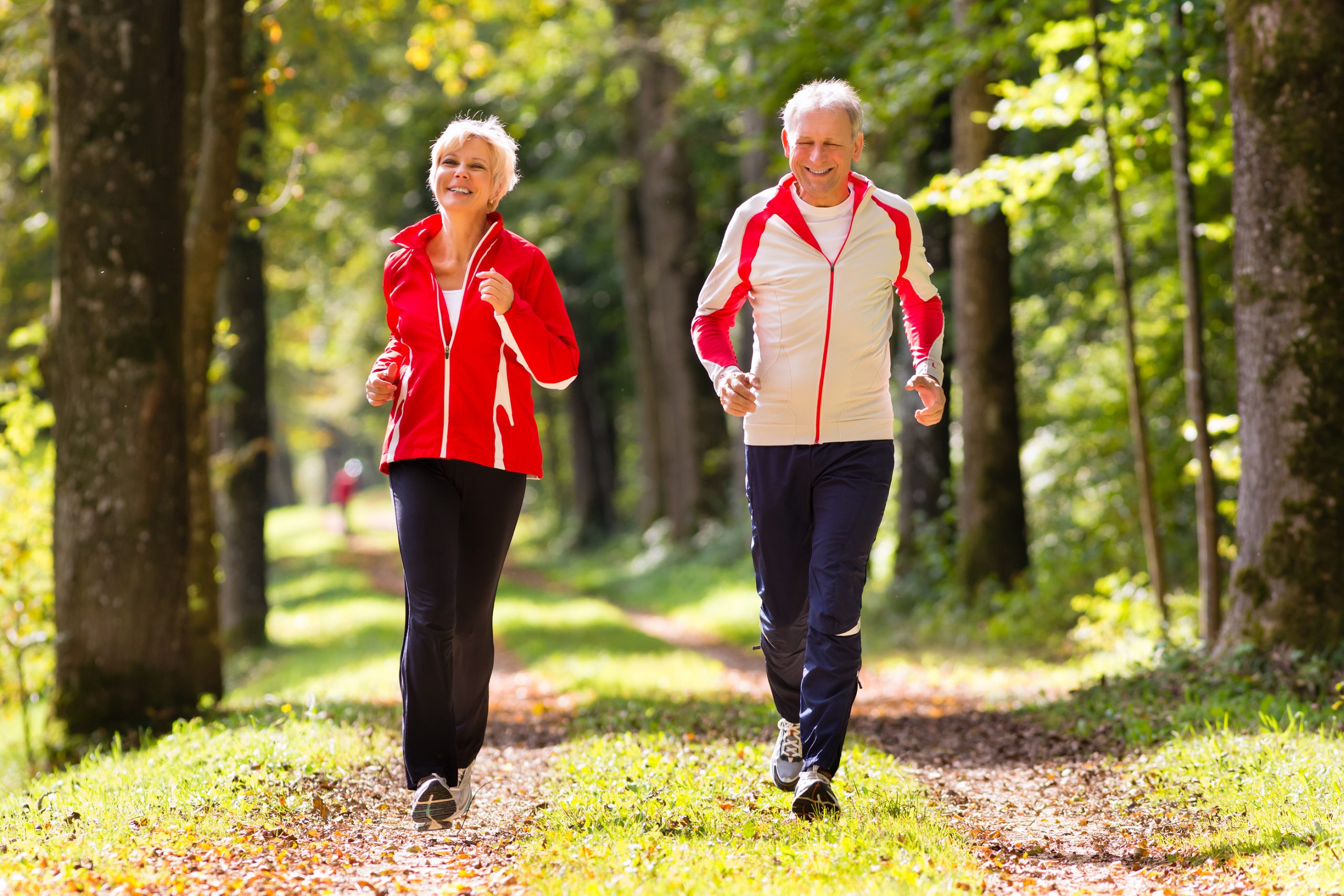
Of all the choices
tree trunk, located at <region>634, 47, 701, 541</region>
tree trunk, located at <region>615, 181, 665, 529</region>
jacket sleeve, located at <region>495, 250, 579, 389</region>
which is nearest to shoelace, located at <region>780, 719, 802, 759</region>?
→ jacket sleeve, located at <region>495, 250, 579, 389</region>

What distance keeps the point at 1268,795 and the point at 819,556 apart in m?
1.91

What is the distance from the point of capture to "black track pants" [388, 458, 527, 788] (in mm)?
4578

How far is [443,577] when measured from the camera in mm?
4598

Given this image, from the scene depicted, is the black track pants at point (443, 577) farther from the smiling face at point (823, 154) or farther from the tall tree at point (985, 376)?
the tall tree at point (985, 376)

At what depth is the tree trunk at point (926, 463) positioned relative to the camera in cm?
1390

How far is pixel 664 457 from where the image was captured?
1041 inches

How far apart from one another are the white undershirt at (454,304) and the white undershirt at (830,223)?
129 cm

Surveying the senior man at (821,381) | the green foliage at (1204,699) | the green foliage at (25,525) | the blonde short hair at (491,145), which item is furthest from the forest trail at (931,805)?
the green foliage at (25,525)

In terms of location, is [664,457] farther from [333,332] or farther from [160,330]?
[160,330]

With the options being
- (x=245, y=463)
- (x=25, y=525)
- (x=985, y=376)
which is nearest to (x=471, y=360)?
(x=25, y=525)

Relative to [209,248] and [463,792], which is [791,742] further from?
[209,248]

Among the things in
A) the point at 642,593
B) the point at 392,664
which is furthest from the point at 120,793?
the point at 642,593

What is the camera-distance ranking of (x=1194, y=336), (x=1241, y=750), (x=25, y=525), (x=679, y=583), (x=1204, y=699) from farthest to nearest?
(x=679, y=583) → (x=25, y=525) → (x=1194, y=336) → (x=1204, y=699) → (x=1241, y=750)

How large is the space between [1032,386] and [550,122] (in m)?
11.3
